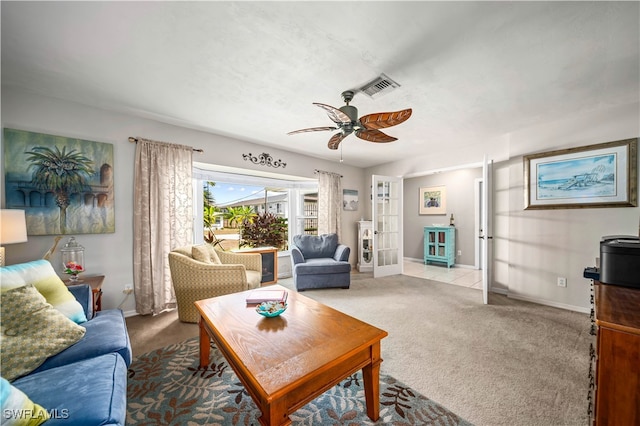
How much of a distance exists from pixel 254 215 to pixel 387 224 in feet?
8.81

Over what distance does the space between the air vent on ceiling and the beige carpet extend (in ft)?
7.76

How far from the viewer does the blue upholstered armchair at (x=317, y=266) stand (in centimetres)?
379

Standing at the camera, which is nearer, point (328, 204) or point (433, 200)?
point (328, 204)

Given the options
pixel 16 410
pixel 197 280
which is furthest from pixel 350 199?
pixel 16 410

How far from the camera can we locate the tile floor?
4.26 m

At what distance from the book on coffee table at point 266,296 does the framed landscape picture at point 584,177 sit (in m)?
3.53

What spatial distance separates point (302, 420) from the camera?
4.55 feet

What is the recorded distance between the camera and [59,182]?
2459 millimetres

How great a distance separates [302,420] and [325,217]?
3.74 meters

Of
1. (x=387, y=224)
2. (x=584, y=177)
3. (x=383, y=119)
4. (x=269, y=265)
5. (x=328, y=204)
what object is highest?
Result: (x=383, y=119)

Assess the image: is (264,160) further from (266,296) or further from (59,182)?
(266,296)

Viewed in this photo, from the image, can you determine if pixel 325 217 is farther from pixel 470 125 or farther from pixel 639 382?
pixel 639 382

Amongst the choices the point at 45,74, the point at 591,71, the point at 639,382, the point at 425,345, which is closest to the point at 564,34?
the point at 591,71

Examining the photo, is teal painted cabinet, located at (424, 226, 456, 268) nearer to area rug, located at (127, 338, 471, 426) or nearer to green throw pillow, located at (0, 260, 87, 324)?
area rug, located at (127, 338, 471, 426)
